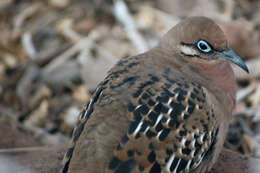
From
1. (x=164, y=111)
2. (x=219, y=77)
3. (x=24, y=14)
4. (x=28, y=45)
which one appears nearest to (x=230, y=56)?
(x=219, y=77)

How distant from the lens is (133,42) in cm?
652

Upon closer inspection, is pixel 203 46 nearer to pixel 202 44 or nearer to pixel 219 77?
pixel 202 44

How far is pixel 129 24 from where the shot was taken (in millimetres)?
6773

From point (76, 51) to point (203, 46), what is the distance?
287 centimetres

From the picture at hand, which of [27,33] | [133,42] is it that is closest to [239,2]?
[133,42]

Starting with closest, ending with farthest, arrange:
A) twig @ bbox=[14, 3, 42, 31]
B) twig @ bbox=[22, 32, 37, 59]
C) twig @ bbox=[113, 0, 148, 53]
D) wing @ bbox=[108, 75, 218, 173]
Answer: wing @ bbox=[108, 75, 218, 173], twig @ bbox=[113, 0, 148, 53], twig @ bbox=[22, 32, 37, 59], twig @ bbox=[14, 3, 42, 31]

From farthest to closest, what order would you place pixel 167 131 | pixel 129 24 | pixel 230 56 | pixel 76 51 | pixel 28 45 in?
1. pixel 28 45
2. pixel 129 24
3. pixel 76 51
4. pixel 230 56
5. pixel 167 131

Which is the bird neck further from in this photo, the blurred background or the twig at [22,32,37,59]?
the twig at [22,32,37,59]

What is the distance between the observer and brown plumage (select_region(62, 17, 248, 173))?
3299 millimetres

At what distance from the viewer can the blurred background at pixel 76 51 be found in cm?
562

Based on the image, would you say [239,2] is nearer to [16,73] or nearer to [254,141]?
[254,141]

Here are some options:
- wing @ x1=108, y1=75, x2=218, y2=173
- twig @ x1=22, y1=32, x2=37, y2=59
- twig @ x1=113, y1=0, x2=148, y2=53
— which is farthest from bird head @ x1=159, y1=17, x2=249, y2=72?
twig @ x1=22, y1=32, x2=37, y2=59

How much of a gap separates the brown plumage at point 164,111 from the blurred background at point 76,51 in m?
1.44

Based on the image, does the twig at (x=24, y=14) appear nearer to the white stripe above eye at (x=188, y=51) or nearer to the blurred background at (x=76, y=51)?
the blurred background at (x=76, y=51)
